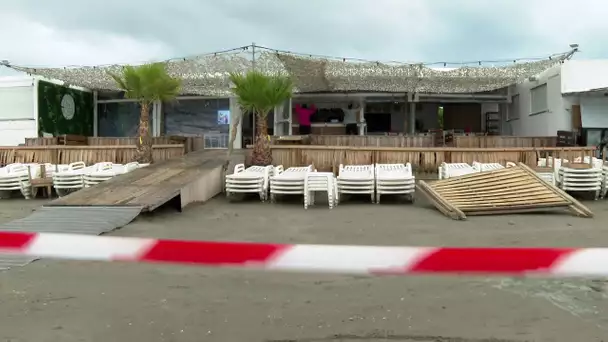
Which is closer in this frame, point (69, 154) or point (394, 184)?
point (394, 184)

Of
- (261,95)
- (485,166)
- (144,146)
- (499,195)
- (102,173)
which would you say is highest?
(261,95)

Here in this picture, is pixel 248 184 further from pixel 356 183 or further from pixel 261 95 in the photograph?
pixel 261 95

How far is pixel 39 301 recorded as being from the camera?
14.0ft

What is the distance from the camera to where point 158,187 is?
10.1m

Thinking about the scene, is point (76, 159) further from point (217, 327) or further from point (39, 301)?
point (217, 327)

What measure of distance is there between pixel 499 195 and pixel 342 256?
7.89 m

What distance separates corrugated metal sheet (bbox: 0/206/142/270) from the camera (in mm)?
7324

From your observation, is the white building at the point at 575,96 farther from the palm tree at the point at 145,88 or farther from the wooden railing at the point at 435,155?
the palm tree at the point at 145,88

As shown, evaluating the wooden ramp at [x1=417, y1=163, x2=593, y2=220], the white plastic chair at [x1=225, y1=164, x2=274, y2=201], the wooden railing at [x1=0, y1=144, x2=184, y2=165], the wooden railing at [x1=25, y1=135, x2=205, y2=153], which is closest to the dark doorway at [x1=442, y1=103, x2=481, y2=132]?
the wooden railing at [x1=25, y1=135, x2=205, y2=153]

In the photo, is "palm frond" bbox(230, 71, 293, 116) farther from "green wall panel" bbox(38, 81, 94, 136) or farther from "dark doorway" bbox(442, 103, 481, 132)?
"dark doorway" bbox(442, 103, 481, 132)

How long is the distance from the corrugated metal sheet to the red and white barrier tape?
5249mm

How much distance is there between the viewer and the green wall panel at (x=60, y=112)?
73.6 feet

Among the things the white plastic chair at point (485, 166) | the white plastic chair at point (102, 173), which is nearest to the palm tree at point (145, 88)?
the white plastic chair at point (102, 173)

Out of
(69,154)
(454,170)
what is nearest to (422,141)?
(454,170)
